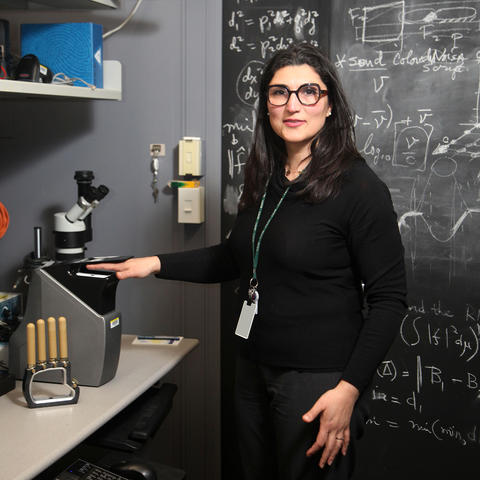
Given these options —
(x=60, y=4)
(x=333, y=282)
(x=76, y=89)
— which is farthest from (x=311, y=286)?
(x=60, y=4)

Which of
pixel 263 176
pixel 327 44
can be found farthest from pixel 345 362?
pixel 327 44

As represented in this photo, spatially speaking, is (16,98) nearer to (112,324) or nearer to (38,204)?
(38,204)

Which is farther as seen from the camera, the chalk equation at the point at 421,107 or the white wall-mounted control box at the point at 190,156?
the white wall-mounted control box at the point at 190,156

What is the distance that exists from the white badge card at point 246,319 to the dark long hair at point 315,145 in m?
0.30

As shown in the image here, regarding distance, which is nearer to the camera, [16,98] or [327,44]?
[327,44]

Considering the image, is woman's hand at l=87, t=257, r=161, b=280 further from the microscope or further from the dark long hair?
the dark long hair

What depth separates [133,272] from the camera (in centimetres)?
174

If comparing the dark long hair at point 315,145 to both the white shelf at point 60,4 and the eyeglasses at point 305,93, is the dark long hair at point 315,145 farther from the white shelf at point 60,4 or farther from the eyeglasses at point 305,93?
the white shelf at point 60,4

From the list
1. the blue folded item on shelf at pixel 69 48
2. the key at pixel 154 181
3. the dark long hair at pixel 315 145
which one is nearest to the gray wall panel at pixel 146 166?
the key at pixel 154 181

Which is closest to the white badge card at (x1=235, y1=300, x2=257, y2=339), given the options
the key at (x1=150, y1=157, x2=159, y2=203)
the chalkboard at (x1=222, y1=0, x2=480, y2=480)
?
the chalkboard at (x1=222, y1=0, x2=480, y2=480)

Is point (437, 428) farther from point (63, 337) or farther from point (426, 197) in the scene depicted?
point (63, 337)

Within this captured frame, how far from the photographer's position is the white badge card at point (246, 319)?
149cm

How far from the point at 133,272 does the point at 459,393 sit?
1.32 meters

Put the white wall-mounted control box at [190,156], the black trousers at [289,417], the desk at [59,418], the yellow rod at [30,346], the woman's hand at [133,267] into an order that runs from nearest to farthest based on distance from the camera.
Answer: the desk at [59,418]
the black trousers at [289,417]
the yellow rod at [30,346]
the woman's hand at [133,267]
the white wall-mounted control box at [190,156]
